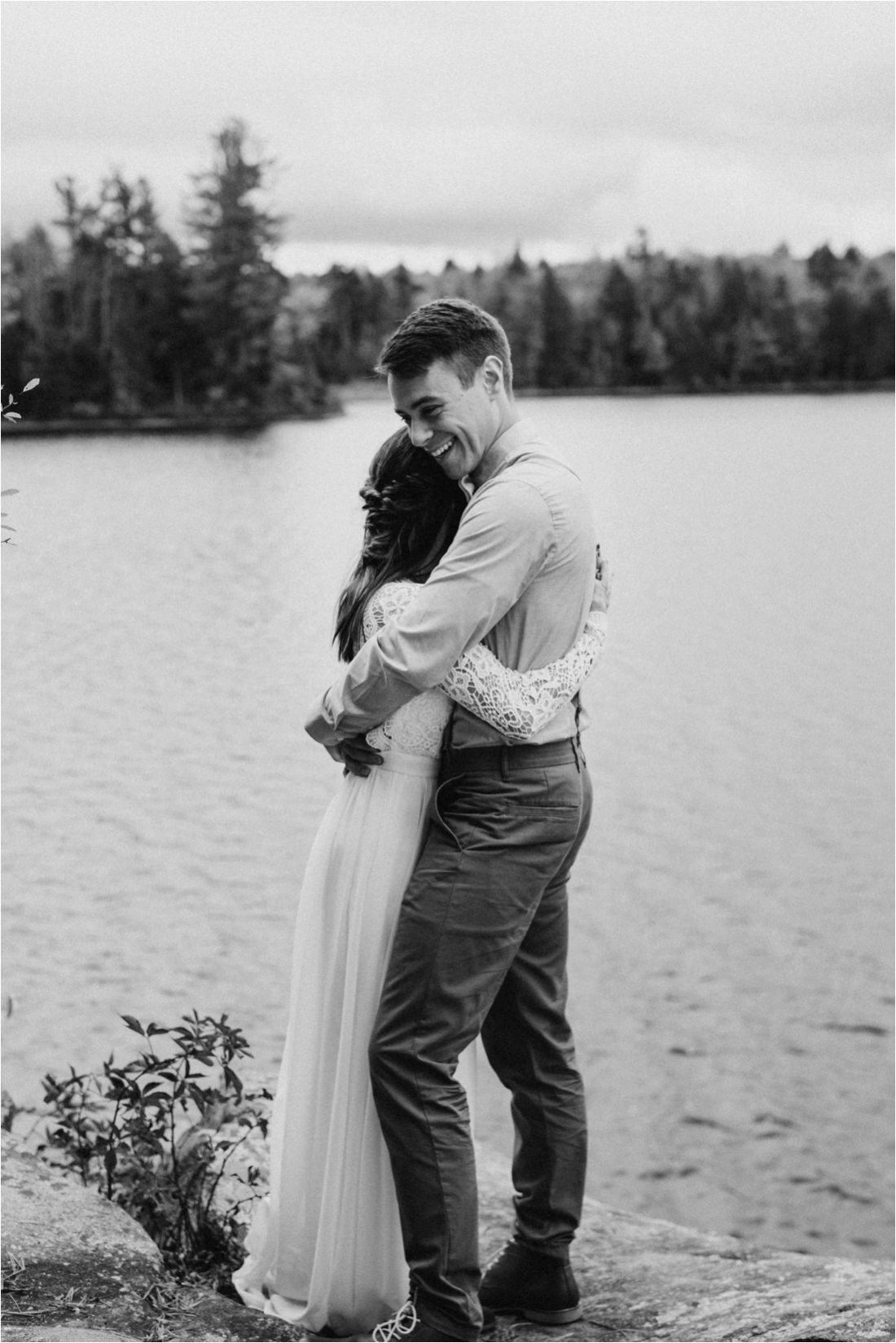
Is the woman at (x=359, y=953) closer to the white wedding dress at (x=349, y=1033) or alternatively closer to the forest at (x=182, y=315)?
the white wedding dress at (x=349, y=1033)

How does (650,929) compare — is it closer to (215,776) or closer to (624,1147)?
(624,1147)

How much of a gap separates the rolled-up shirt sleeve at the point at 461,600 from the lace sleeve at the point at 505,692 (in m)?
0.06

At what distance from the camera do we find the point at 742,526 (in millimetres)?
27984

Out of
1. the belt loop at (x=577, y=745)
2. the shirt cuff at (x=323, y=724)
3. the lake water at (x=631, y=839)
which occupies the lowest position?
the lake water at (x=631, y=839)

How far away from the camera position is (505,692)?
117 inches

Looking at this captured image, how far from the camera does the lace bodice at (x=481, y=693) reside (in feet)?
9.73

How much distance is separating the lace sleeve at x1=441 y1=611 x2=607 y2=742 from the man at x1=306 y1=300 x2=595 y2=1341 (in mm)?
40

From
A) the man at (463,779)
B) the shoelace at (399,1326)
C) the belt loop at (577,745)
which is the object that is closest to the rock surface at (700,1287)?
the shoelace at (399,1326)

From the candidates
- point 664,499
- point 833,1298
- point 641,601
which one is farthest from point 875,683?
point 664,499

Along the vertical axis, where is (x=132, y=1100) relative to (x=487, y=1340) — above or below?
above

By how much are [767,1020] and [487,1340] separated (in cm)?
515

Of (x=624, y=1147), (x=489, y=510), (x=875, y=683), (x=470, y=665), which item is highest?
(x=489, y=510)

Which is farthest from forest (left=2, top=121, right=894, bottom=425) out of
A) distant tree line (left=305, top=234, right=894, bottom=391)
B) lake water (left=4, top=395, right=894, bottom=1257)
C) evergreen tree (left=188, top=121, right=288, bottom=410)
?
lake water (left=4, top=395, right=894, bottom=1257)

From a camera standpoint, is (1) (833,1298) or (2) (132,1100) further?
(2) (132,1100)
